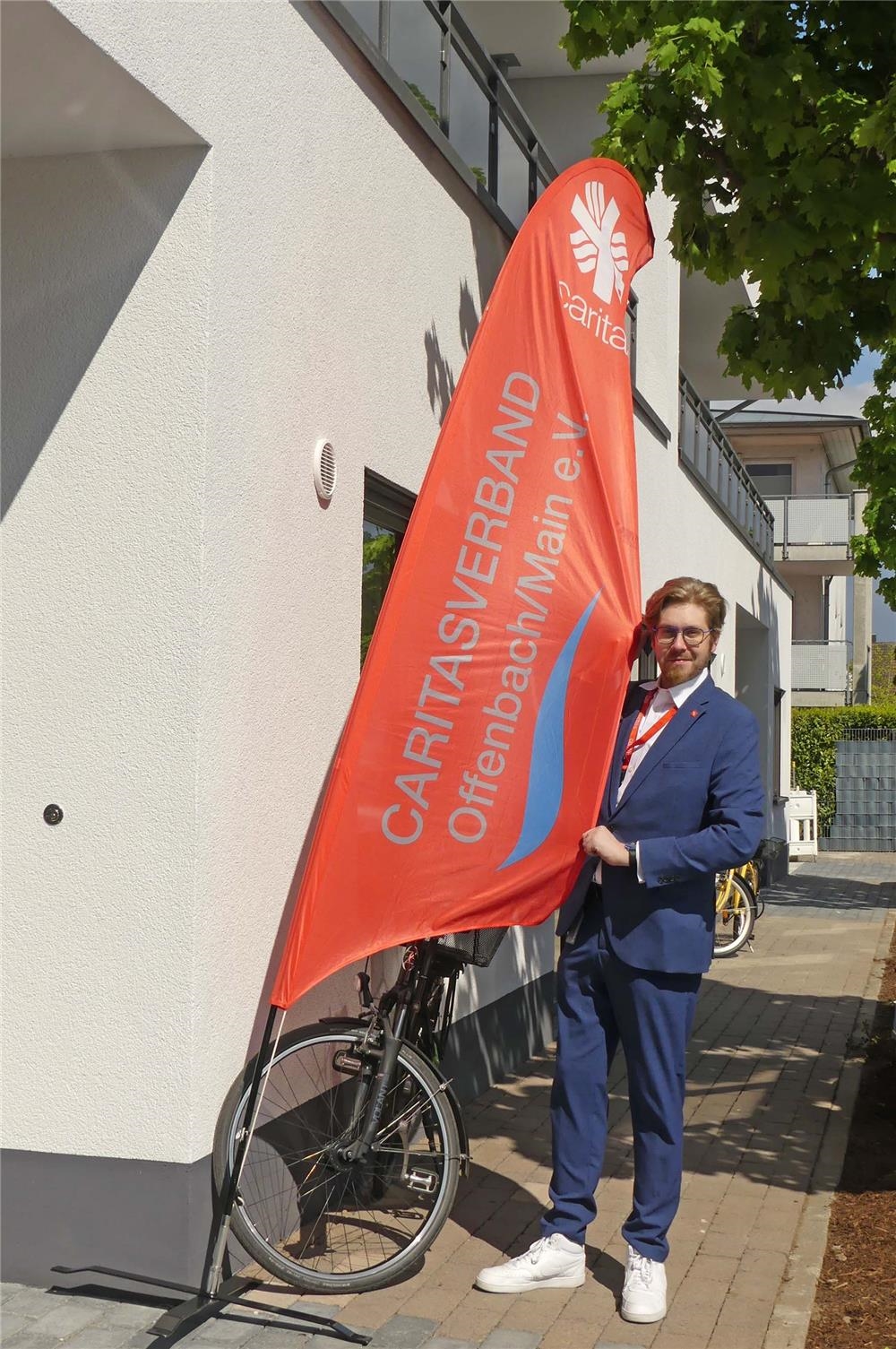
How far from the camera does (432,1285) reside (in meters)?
4.63

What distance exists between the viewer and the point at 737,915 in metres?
13.2

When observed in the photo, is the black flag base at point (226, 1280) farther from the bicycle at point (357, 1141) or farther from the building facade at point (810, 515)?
the building facade at point (810, 515)

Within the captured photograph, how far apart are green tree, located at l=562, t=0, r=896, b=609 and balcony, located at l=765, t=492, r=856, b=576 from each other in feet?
83.1

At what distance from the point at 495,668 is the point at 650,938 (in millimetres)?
1030

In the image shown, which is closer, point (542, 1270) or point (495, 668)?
point (542, 1270)

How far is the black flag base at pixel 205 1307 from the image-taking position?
407cm

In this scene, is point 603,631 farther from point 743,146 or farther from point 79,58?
point 79,58

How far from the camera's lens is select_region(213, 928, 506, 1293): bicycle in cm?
445

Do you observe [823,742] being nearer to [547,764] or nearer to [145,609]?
[547,764]

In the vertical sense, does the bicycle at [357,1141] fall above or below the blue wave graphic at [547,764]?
below

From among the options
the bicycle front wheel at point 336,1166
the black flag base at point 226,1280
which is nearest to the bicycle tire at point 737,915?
the bicycle front wheel at point 336,1166

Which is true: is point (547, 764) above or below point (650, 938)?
above

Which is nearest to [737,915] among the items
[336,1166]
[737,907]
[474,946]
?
[737,907]

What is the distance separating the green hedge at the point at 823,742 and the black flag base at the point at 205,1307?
26428 mm
